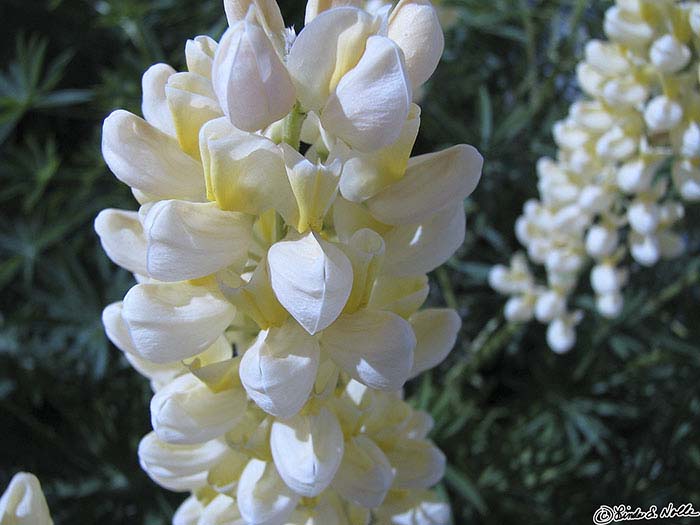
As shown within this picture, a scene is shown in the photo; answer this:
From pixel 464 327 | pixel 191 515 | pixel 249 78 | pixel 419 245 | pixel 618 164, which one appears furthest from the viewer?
pixel 464 327

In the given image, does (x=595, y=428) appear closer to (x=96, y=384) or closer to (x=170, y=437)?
(x=96, y=384)

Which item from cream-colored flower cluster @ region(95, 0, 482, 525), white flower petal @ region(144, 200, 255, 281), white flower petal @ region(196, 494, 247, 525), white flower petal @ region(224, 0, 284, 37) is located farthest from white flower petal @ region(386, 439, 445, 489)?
white flower petal @ region(224, 0, 284, 37)

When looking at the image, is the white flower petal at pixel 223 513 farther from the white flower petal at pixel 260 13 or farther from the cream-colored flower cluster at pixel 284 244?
the white flower petal at pixel 260 13

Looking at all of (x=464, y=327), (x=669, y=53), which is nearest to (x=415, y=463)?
(x=669, y=53)

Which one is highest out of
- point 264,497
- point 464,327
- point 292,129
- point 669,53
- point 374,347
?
point 292,129

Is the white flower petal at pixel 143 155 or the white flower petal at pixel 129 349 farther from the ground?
the white flower petal at pixel 143 155

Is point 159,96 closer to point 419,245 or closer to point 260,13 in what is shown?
point 260,13

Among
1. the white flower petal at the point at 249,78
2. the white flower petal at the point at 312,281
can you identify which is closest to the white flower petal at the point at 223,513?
the white flower petal at the point at 312,281
